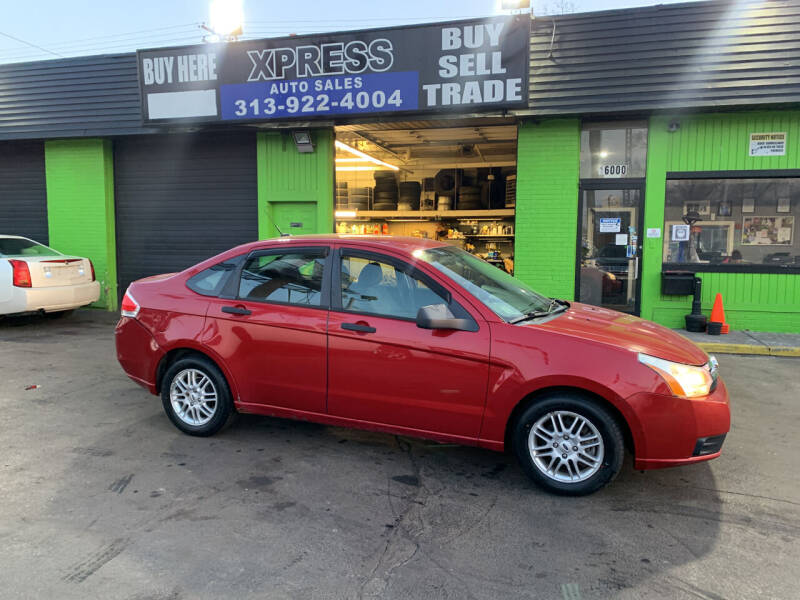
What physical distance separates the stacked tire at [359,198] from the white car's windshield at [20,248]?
6668mm

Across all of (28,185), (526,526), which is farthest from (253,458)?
(28,185)

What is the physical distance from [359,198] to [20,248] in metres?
7.44

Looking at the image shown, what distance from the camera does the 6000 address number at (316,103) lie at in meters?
9.62

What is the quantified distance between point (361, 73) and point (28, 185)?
8.17 metres

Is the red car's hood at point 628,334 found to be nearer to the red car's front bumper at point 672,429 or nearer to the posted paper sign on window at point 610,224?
the red car's front bumper at point 672,429

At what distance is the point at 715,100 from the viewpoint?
8672 mm

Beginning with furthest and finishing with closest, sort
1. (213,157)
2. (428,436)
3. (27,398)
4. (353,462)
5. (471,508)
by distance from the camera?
(213,157) → (27,398) → (353,462) → (428,436) → (471,508)

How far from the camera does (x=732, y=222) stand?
9.51 meters

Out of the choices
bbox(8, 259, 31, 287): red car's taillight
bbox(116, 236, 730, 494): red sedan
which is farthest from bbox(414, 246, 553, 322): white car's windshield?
bbox(8, 259, 31, 287): red car's taillight

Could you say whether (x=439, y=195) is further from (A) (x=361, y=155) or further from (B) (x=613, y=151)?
(B) (x=613, y=151)

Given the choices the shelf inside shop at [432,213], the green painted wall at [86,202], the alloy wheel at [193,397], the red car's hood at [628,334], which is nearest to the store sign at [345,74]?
the green painted wall at [86,202]

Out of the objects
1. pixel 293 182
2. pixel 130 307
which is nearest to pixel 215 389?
pixel 130 307

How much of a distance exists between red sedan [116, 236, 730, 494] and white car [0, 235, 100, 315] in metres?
5.49

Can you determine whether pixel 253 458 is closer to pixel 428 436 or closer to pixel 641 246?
pixel 428 436
